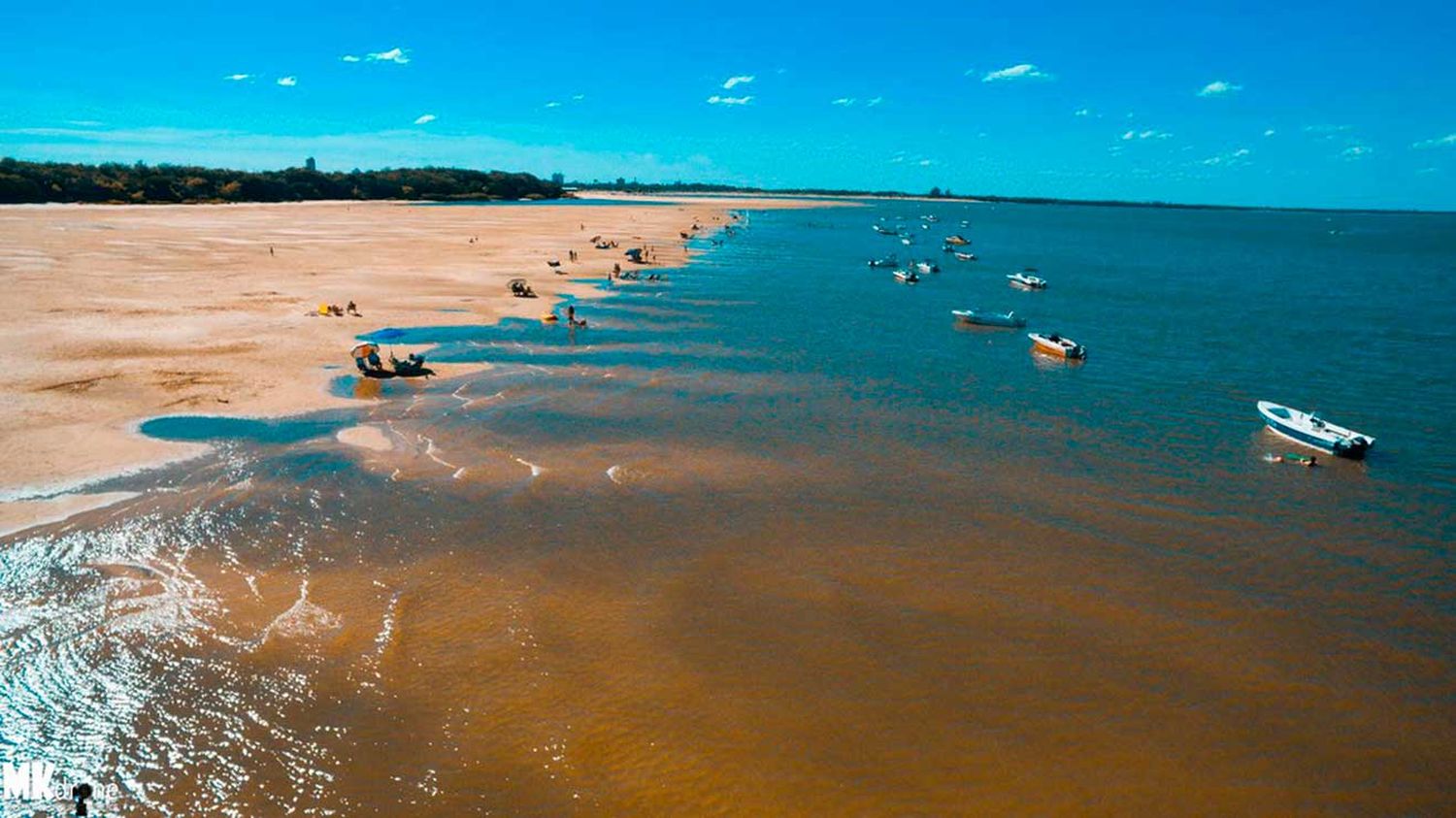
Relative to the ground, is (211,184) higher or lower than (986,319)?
higher

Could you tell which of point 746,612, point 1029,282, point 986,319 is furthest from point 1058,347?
point 1029,282

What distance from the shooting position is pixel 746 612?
14.0 meters

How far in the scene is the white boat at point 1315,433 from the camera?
23.4 metres

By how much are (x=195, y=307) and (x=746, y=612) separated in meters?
36.9

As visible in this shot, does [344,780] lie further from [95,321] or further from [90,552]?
[95,321]

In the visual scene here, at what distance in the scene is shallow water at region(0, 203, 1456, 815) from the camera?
33.8 ft

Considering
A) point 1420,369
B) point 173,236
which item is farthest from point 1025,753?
point 173,236

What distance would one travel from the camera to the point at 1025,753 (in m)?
10.7

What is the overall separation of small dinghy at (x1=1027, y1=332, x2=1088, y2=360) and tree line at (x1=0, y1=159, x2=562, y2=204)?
404 ft

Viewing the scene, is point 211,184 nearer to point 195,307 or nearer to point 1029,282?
point 195,307

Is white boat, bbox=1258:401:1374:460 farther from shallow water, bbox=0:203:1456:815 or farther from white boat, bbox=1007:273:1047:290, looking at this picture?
white boat, bbox=1007:273:1047:290

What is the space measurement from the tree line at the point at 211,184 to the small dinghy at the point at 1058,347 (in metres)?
123

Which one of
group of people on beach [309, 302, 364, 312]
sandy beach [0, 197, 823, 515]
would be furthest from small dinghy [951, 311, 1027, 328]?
group of people on beach [309, 302, 364, 312]

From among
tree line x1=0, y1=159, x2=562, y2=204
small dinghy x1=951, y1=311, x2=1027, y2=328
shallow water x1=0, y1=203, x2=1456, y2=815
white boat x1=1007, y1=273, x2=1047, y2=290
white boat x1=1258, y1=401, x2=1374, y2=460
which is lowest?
shallow water x1=0, y1=203, x2=1456, y2=815
